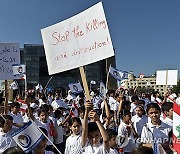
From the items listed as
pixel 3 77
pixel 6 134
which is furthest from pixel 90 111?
pixel 3 77

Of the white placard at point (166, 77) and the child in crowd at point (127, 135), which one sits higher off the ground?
the white placard at point (166, 77)

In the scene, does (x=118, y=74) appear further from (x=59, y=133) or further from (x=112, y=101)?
(x=59, y=133)

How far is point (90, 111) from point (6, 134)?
6.48 ft

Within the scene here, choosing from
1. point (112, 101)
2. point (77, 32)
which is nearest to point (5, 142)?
point (77, 32)

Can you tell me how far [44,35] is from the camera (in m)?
4.65

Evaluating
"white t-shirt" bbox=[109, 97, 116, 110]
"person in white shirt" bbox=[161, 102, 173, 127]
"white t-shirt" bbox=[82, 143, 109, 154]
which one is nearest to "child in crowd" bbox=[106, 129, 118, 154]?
"white t-shirt" bbox=[82, 143, 109, 154]

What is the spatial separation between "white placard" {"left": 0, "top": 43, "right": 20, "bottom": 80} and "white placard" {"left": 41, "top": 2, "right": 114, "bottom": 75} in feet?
9.87

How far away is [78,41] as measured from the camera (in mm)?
4379

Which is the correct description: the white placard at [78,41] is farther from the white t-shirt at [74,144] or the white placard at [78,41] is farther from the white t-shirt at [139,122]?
the white t-shirt at [139,122]

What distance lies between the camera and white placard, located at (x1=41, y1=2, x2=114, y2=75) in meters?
4.23

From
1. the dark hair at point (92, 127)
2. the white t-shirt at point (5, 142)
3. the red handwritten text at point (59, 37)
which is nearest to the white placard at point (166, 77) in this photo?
the white t-shirt at point (5, 142)

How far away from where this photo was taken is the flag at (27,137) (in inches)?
144

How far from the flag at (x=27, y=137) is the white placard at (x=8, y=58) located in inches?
148

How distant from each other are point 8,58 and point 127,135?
10.8ft
